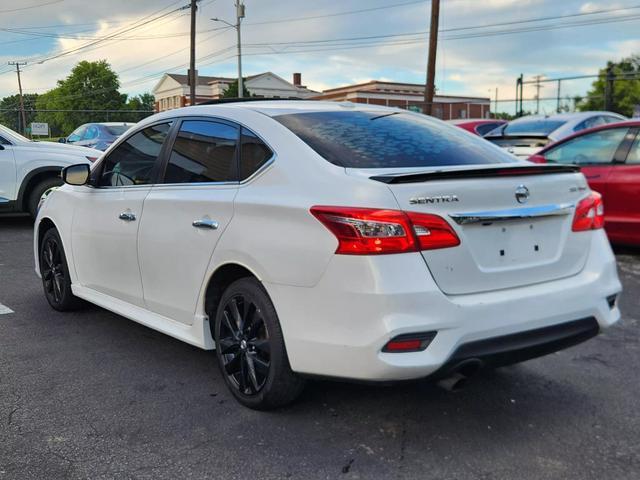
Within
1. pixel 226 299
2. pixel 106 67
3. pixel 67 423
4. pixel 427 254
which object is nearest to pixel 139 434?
pixel 67 423

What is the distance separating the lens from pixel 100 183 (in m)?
4.82

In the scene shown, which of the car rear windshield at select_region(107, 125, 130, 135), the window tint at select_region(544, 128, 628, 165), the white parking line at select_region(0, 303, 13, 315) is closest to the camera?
the white parking line at select_region(0, 303, 13, 315)

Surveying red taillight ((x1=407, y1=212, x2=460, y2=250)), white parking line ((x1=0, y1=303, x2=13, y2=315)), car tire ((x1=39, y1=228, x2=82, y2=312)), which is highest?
red taillight ((x1=407, y1=212, x2=460, y2=250))

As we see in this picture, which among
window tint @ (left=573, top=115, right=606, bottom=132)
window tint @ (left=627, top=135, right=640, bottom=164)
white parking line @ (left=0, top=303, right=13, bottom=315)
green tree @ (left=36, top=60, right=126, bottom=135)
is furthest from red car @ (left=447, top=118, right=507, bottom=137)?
green tree @ (left=36, top=60, right=126, bottom=135)

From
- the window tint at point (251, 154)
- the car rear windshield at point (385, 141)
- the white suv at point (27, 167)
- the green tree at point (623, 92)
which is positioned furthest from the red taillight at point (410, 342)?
the green tree at point (623, 92)

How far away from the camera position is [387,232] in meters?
2.79

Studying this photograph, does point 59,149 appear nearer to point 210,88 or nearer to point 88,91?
point 210,88

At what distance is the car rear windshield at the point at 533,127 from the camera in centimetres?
1213

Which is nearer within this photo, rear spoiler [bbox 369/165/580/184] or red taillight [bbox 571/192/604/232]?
rear spoiler [bbox 369/165/580/184]

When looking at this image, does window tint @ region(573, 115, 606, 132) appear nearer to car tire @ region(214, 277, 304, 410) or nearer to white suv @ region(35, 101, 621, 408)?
white suv @ region(35, 101, 621, 408)

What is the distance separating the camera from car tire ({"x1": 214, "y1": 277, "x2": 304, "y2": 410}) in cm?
319

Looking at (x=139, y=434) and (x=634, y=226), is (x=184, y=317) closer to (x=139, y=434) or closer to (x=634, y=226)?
(x=139, y=434)

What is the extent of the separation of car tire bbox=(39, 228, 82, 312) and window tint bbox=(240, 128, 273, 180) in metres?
2.32

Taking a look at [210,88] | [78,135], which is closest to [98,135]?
[78,135]
